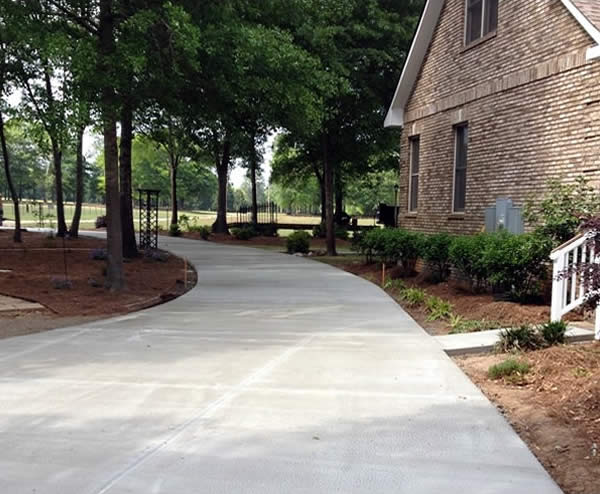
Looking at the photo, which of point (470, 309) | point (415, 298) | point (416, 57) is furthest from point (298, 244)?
point (470, 309)

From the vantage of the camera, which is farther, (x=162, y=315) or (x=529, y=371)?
(x=162, y=315)

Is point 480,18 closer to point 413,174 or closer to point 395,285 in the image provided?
point 413,174

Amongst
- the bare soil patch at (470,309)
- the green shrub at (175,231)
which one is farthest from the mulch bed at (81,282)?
the green shrub at (175,231)

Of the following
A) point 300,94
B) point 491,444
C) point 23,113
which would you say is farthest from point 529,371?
point 23,113

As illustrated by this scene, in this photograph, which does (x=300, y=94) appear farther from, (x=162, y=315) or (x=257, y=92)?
(x=162, y=315)

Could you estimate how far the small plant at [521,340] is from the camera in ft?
20.1

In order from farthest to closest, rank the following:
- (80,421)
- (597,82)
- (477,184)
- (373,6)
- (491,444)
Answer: (373,6) < (477,184) < (597,82) < (80,421) < (491,444)

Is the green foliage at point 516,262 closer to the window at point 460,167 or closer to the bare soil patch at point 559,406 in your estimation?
the bare soil patch at point 559,406

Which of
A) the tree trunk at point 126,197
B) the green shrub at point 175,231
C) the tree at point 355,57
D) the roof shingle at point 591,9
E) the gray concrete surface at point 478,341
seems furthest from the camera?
the green shrub at point 175,231

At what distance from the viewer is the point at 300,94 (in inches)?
460

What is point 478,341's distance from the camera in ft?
22.0

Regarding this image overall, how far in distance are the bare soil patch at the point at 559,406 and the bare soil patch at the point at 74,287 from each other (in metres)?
5.93

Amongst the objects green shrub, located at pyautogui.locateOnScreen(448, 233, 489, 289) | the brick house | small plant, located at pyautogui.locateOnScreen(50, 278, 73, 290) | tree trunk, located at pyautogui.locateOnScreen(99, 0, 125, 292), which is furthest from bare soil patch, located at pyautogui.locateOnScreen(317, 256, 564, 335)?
small plant, located at pyautogui.locateOnScreen(50, 278, 73, 290)

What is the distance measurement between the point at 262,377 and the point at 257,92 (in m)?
7.76
